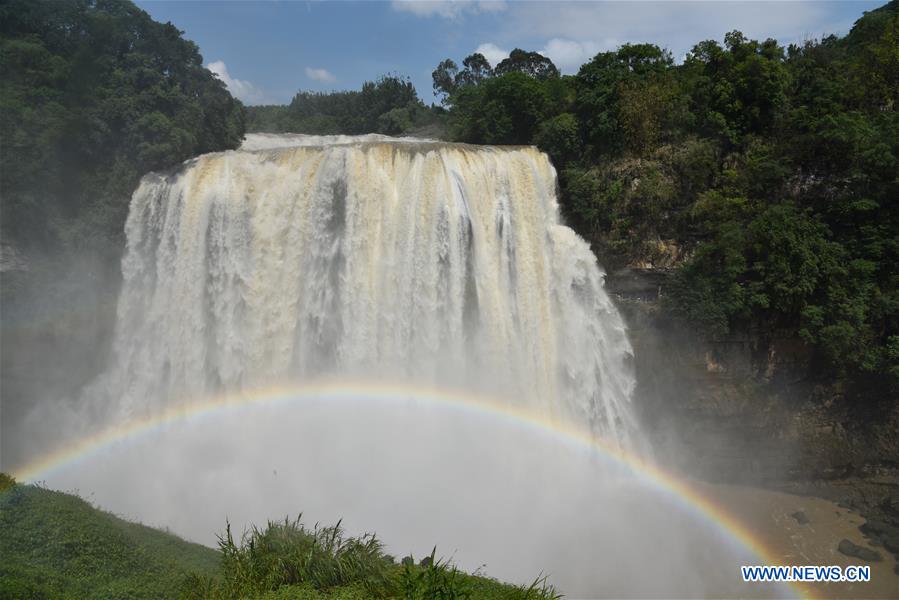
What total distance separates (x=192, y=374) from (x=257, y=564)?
10671 mm

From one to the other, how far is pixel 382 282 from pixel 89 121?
515 inches

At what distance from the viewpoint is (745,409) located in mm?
16297

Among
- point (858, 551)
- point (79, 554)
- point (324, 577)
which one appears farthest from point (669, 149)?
point (79, 554)

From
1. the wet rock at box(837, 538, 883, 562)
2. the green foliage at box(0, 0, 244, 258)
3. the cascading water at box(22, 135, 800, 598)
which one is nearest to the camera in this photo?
the wet rock at box(837, 538, 883, 562)

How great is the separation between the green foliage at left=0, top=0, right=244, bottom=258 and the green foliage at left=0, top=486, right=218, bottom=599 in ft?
35.8

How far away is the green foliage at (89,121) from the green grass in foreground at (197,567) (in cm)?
1154

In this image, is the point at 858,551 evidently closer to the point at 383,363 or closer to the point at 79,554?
the point at 383,363

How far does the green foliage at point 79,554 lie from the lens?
7996 mm

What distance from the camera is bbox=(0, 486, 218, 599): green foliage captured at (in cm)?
800

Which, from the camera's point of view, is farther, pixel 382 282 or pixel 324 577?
pixel 382 282

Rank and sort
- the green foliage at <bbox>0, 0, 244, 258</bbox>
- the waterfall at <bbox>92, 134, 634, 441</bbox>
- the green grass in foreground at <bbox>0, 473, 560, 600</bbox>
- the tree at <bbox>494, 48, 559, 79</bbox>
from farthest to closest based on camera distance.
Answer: the tree at <bbox>494, 48, 559, 79</bbox> → the green foliage at <bbox>0, 0, 244, 258</bbox> → the waterfall at <bbox>92, 134, 634, 441</bbox> → the green grass in foreground at <bbox>0, 473, 560, 600</bbox>

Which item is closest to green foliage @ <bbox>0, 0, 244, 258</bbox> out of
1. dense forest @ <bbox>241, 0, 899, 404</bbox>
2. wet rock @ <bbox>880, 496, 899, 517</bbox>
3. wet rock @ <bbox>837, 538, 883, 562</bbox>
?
dense forest @ <bbox>241, 0, 899, 404</bbox>

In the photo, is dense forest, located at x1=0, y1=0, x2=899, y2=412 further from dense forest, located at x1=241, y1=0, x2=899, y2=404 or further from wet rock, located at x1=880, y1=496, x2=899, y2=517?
wet rock, located at x1=880, y1=496, x2=899, y2=517

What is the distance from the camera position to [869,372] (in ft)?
49.7
